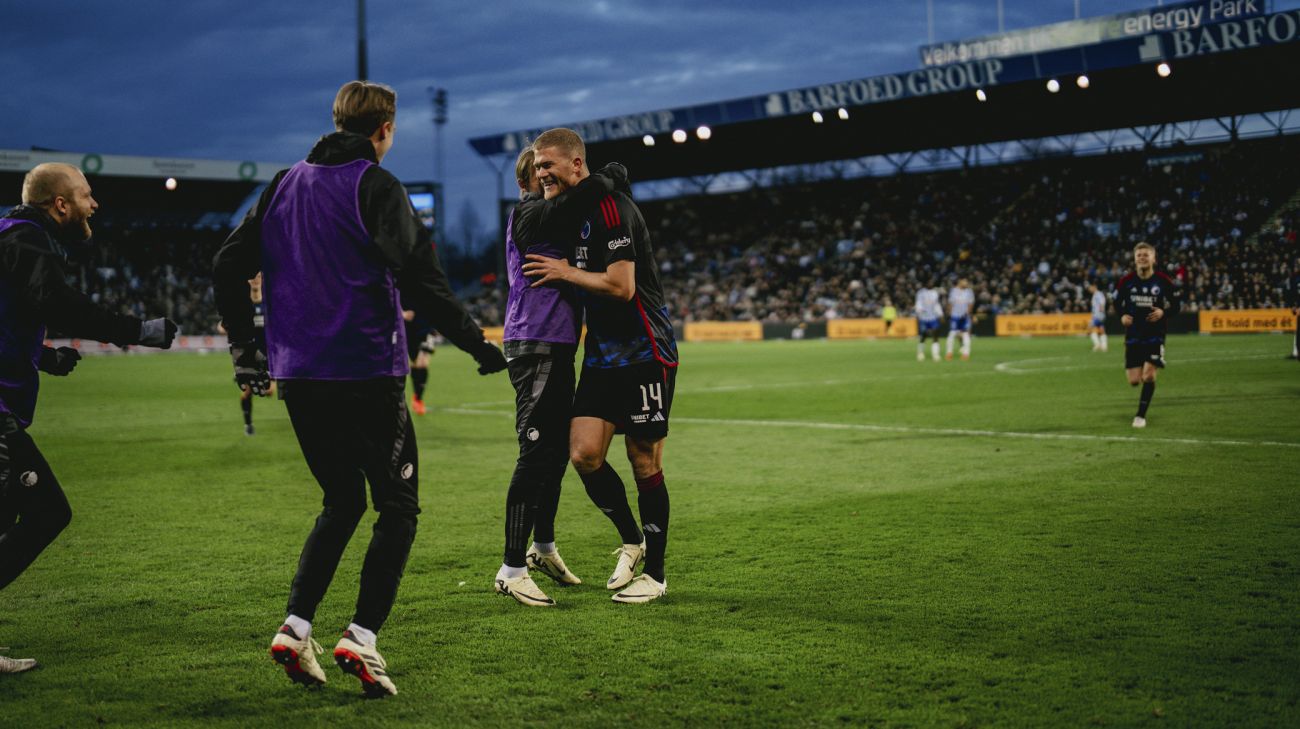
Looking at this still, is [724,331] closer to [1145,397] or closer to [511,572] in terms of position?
[1145,397]

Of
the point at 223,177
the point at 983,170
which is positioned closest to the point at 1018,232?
Result: the point at 983,170

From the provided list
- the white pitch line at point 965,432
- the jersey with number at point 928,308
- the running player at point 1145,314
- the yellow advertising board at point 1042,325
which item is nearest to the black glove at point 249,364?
the white pitch line at point 965,432

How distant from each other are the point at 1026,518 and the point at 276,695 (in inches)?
195

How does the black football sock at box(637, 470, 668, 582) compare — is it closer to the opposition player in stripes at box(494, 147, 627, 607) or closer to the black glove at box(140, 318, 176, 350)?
the opposition player in stripes at box(494, 147, 627, 607)

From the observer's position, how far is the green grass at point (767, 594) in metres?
3.94

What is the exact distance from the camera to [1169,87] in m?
38.9

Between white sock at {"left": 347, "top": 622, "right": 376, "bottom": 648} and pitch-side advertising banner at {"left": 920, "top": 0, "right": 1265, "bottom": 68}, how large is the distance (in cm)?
3922

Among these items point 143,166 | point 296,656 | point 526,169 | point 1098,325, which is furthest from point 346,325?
point 143,166

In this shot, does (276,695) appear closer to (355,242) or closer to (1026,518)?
(355,242)

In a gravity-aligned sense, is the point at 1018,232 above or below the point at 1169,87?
below

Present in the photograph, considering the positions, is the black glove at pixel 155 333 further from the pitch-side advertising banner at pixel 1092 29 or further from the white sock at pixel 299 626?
the pitch-side advertising banner at pixel 1092 29

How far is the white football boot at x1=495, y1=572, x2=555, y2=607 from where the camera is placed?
5371 mm

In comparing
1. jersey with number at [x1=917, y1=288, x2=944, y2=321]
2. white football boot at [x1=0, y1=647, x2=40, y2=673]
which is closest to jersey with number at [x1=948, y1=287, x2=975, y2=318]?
A: jersey with number at [x1=917, y1=288, x2=944, y2=321]

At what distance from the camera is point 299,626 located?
4051mm
